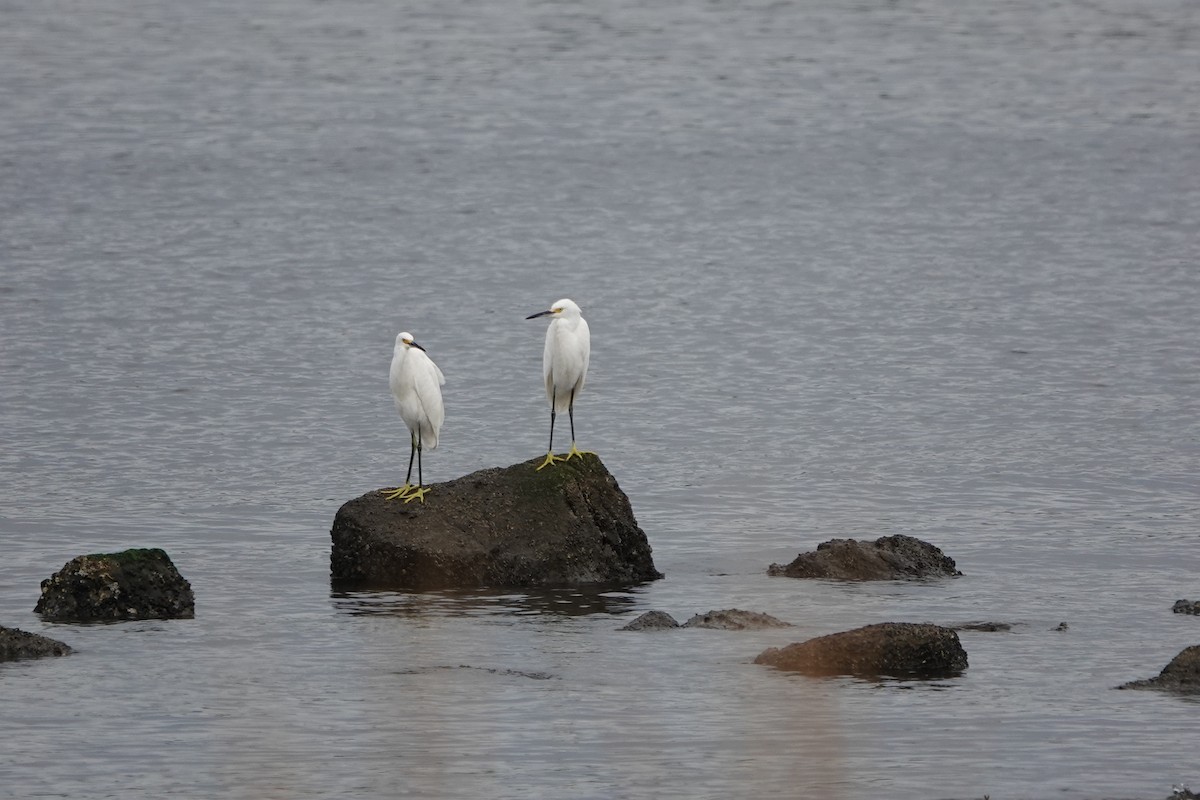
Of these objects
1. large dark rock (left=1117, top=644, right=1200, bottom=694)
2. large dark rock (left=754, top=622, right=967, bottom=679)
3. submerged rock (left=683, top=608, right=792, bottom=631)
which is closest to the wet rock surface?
submerged rock (left=683, top=608, right=792, bottom=631)

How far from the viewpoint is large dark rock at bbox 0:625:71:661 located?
16562 millimetres

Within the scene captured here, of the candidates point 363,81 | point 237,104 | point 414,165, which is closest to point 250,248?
point 414,165

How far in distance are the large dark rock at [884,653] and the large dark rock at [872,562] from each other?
3899mm

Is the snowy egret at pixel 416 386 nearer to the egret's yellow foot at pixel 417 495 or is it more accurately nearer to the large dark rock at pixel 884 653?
the egret's yellow foot at pixel 417 495

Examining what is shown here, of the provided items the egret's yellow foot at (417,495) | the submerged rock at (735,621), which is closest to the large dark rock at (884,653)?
the submerged rock at (735,621)

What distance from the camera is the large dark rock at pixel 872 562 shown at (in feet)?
67.1

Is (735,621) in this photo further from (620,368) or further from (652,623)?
(620,368)

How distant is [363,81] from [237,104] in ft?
23.1

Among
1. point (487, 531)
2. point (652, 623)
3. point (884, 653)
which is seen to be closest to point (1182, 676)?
point (884, 653)

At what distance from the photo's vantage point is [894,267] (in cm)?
4916

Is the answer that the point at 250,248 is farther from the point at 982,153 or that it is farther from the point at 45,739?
the point at 45,739

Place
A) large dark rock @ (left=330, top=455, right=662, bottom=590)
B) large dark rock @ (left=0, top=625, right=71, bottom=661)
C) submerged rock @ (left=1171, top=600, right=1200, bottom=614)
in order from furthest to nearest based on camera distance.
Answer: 1. large dark rock @ (left=330, top=455, right=662, bottom=590)
2. submerged rock @ (left=1171, top=600, right=1200, bottom=614)
3. large dark rock @ (left=0, top=625, right=71, bottom=661)

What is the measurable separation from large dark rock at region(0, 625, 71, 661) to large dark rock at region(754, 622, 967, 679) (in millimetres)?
6081

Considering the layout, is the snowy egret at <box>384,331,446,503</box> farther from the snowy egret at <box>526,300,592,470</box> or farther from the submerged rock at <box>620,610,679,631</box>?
the submerged rock at <box>620,610,679,631</box>
